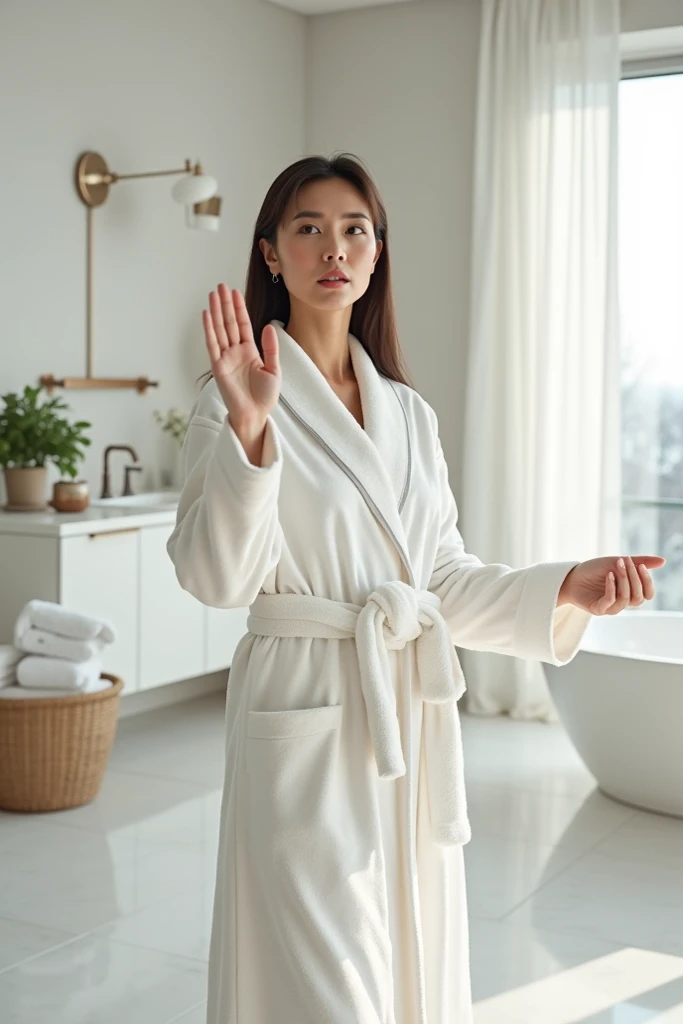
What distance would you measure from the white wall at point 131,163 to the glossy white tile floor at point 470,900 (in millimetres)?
1484

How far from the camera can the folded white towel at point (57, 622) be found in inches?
153

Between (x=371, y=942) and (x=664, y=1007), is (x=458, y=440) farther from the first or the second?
(x=371, y=942)

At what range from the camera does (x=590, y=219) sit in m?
5.05

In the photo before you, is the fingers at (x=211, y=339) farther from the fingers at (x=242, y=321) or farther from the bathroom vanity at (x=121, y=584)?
the bathroom vanity at (x=121, y=584)

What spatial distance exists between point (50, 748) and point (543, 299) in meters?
2.60

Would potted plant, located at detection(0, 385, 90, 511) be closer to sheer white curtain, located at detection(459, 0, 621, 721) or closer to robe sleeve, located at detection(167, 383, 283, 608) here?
sheer white curtain, located at detection(459, 0, 621, 721)

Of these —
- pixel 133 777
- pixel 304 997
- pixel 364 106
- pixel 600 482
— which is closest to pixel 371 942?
pixel 304 997

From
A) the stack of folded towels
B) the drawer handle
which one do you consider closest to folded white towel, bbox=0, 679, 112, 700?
the stack of folded towels

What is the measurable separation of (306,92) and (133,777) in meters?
3.21

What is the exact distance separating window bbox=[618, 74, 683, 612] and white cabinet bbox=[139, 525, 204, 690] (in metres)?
1.90

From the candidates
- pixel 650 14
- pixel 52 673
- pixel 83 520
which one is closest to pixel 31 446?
pixel 83 520

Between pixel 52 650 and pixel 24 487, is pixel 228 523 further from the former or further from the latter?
Answer: pixel 24 487

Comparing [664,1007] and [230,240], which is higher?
[230,240]

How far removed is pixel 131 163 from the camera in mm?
4922
